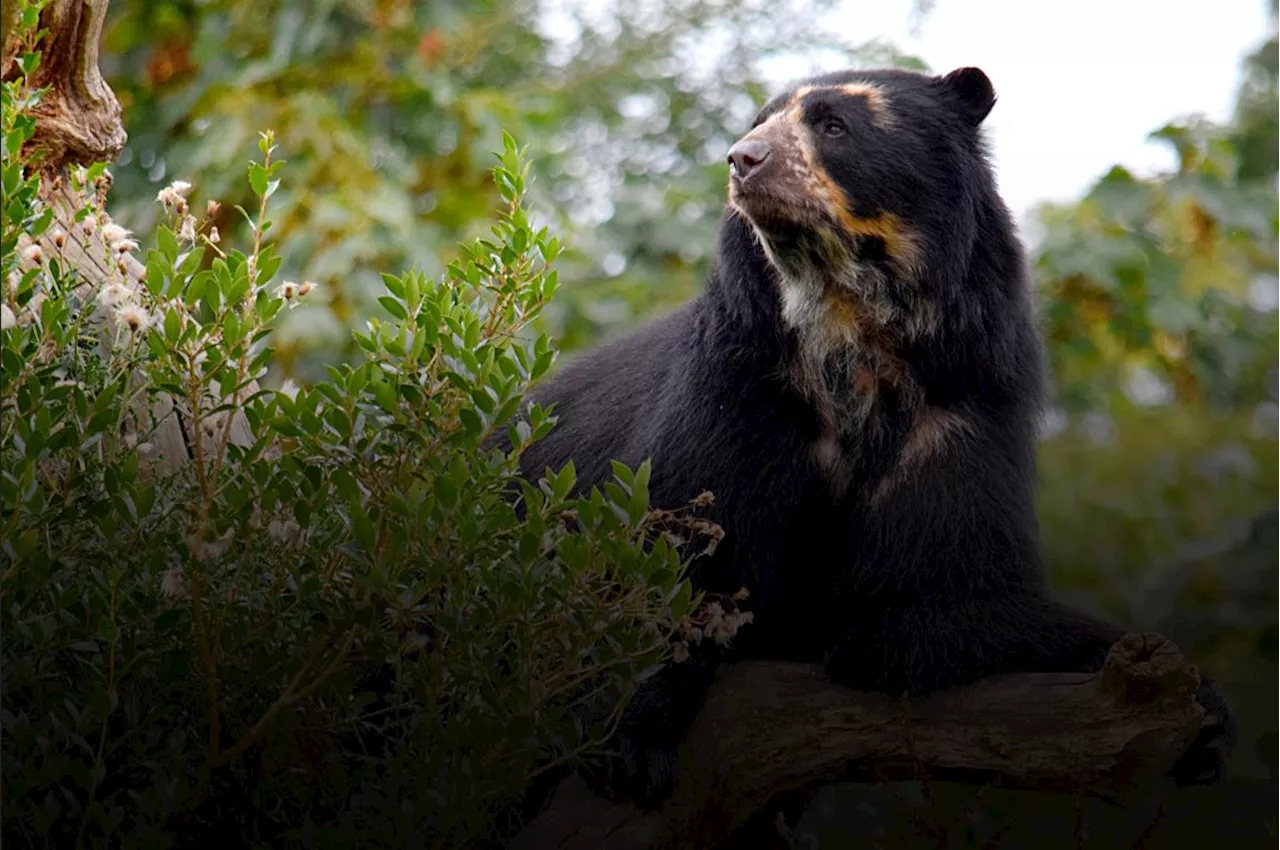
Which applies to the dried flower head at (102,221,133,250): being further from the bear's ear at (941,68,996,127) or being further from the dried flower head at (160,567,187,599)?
the bear's ear at (941,68,996,127)

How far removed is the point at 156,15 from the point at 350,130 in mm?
1111

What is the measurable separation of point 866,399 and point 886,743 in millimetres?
846

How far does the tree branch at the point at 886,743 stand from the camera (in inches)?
128

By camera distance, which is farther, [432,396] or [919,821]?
[919,821]

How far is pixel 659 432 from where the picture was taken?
3934mm

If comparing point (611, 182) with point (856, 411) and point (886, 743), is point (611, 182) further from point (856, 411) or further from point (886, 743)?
point (886, 743)

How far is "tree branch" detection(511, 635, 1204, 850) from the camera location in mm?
3244

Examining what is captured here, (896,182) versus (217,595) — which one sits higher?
(896,182)

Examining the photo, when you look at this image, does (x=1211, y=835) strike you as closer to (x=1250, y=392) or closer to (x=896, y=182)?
(x=896, y=182)

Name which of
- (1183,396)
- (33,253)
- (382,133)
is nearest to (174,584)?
(33,253)

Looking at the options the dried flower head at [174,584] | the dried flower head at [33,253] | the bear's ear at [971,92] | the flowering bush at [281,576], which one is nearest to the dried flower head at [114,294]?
the flowering bush at [281,576]

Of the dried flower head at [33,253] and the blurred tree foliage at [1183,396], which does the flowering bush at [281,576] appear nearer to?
the dried flower head at [33,253]

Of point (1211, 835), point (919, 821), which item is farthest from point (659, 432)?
point (1211, 835)

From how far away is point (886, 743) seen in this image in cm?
346
